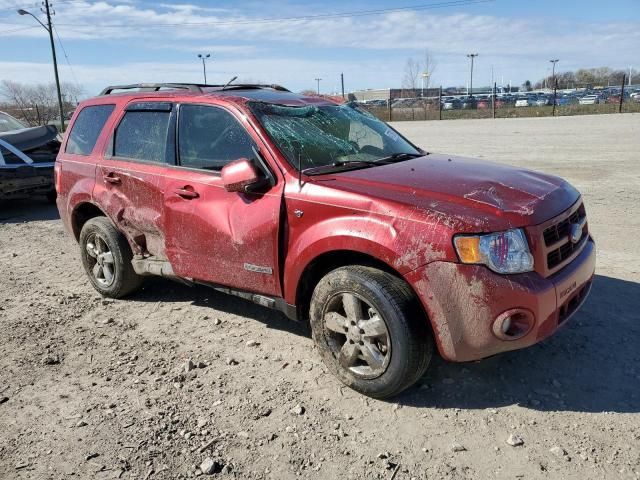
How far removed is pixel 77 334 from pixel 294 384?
2.04 meters

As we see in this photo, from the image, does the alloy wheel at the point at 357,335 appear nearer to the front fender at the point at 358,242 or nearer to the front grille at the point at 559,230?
the front fender at the point at 358,242

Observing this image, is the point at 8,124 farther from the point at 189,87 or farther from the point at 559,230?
the point at 559,230

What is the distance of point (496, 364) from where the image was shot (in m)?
3.63

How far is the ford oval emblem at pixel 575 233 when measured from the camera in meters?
3.32

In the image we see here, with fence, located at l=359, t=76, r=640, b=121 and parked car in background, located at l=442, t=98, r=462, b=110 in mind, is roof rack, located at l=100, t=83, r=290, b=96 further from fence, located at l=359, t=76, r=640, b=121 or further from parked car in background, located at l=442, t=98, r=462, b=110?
parked car in background, located at l=442, t=98, r=462, b=110

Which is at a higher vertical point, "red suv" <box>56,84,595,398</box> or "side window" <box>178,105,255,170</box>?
"side window" <box>178,105,255,170</box>

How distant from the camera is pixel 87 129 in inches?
208

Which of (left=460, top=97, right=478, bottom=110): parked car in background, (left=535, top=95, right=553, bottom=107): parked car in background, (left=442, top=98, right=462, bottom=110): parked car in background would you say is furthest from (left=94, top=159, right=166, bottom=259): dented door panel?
(left=535, top=95, right=553, bottom=107): parked car in background

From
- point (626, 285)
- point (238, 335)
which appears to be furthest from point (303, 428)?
point (626, 285)

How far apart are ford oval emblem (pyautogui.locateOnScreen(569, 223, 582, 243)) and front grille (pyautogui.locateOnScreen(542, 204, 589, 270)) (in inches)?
0.8

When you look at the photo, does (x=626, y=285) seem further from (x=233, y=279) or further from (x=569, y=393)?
(x=233, y=279)

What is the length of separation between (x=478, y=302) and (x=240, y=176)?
167 cm

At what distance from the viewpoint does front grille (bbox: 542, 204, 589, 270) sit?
3.06 m

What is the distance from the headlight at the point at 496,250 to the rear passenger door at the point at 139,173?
2.46m
